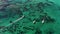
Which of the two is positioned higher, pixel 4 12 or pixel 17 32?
pixel 4 12

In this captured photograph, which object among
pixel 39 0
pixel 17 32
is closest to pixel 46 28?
pixel 17 32

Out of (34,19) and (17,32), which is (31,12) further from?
(17,32)

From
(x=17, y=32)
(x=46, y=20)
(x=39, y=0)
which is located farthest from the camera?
(x=39, y=0)

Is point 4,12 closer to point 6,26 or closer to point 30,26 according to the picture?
point 6,26

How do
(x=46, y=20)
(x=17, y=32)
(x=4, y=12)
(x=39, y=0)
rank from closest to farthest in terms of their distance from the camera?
(x=17, y=32) → (x=46, y=20) → (x=4, y=12) → (x=39, y=0)

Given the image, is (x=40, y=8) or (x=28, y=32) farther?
(x=40, y=8)

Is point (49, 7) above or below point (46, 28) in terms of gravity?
above

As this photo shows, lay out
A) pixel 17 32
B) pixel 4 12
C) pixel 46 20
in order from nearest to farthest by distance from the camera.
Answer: pixel 17 32 → pixel 46 20 → pixel 4 12

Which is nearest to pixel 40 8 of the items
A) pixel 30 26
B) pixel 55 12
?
pixel 55 12

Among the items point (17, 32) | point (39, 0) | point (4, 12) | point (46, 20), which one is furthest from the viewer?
point (39, 0)
